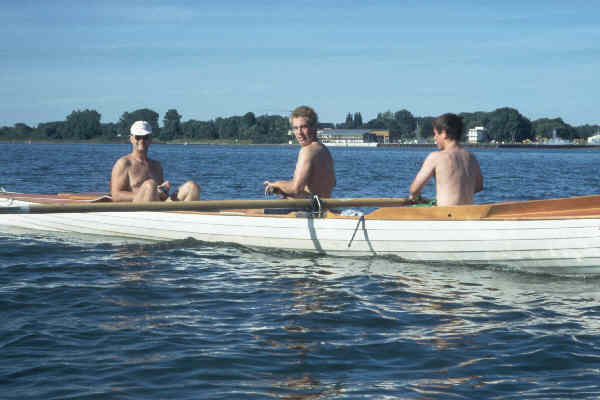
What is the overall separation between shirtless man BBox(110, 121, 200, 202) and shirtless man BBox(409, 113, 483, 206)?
3701 mm

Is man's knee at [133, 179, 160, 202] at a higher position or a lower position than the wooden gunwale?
higher

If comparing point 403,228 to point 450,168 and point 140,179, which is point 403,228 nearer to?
point 450,168

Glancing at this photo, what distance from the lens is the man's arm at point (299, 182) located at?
8727 mm

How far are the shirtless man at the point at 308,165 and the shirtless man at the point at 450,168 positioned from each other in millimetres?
1302

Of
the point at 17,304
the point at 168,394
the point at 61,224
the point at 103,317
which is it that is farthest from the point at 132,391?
the point at 61,224

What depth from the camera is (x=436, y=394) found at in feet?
14.8

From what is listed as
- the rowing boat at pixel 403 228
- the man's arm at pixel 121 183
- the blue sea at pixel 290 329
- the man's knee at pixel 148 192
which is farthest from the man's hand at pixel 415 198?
the man's arm at pixel 121 183

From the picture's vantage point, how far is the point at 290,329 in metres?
5.90

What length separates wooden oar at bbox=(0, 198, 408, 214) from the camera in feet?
26.7

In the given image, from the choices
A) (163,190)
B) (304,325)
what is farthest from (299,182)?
(304,325)

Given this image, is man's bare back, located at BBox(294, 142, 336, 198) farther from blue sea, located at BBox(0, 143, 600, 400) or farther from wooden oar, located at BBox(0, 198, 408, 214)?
blue sea, located at BBox(0, 143, 600, 400)

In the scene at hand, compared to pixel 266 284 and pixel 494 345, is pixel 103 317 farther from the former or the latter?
pixel 494 345

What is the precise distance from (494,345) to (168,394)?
2.67 meters

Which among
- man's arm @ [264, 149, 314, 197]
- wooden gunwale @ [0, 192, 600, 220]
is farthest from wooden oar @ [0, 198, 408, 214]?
wooden gunwale @ [0, 192, 600, 220]
